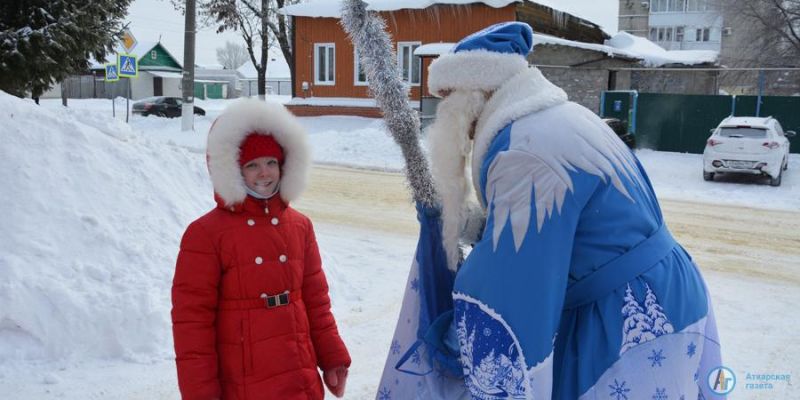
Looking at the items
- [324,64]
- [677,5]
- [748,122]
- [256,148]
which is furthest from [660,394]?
[677,5]

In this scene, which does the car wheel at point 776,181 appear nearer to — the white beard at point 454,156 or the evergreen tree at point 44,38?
the evergreen tree at point 44,38

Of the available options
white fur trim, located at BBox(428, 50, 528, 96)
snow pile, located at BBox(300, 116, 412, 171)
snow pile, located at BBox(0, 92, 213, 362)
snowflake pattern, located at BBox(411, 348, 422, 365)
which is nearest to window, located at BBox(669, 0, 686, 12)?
snow pile, located at BBox(300, 116, 412, 171)

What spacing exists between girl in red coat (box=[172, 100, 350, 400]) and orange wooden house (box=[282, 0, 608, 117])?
2039cm

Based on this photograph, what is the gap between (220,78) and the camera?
6769 centimetres

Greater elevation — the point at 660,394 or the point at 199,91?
the point at 199,91

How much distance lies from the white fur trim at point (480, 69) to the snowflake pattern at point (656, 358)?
85 cm

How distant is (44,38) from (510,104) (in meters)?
8.53

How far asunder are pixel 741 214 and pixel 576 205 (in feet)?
33.8

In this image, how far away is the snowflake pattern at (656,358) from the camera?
1842 mm

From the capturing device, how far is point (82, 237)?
15.8 feet

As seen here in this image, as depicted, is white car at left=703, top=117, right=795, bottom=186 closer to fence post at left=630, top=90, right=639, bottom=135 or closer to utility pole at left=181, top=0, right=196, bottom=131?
fence post at left=630, top=90, right=639, bottom=135

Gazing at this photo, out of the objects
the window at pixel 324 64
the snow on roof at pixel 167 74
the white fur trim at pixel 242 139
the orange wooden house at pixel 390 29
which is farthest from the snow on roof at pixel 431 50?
the snow on roof at pixel 167 74

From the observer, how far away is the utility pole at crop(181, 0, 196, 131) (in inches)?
824

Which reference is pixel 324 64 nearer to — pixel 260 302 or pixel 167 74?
pixel 260 302
